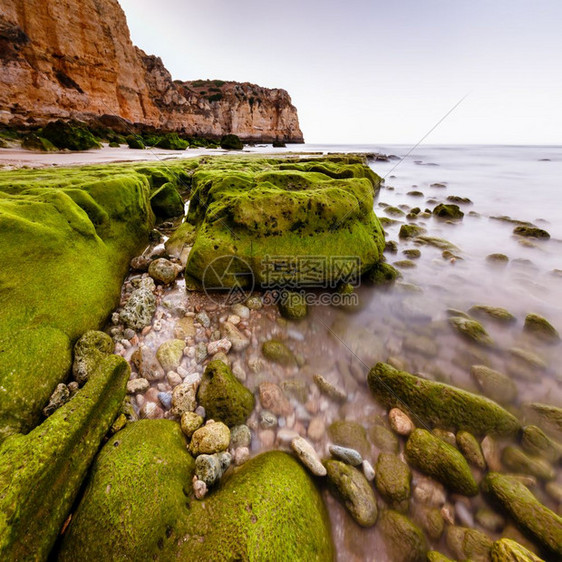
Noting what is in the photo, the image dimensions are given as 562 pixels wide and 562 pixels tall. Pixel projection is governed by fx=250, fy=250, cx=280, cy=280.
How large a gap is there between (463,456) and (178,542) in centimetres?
282

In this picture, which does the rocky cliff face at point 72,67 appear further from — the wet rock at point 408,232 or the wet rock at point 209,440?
the wet rock at point 209,440

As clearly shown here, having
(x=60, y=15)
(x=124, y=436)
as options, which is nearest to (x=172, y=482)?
(x=124, y=436)

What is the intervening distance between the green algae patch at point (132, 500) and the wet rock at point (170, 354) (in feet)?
2.99

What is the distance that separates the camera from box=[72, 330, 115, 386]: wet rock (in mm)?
2617

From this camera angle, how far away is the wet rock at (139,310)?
11.7ft

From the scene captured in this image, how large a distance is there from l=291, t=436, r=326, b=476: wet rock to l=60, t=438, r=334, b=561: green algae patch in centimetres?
15

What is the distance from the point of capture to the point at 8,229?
329cm

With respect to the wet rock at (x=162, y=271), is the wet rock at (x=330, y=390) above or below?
below

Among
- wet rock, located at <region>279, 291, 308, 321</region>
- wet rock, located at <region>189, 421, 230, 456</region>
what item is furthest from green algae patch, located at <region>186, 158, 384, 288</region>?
wet rock, located at <region>189, 421, 230, 456</region>

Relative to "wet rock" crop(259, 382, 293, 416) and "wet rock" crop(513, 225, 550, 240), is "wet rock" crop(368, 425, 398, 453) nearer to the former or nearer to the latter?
"wet rock" crop(259, 382, 293, 416)

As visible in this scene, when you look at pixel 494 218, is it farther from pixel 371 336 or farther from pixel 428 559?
pixel 428 559

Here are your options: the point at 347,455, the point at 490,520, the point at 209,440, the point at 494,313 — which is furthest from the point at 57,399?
the point at 494,313

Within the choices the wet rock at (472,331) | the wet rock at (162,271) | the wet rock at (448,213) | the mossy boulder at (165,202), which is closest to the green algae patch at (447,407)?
the wet rock at (472,331)

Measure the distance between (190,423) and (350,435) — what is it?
174 cm
